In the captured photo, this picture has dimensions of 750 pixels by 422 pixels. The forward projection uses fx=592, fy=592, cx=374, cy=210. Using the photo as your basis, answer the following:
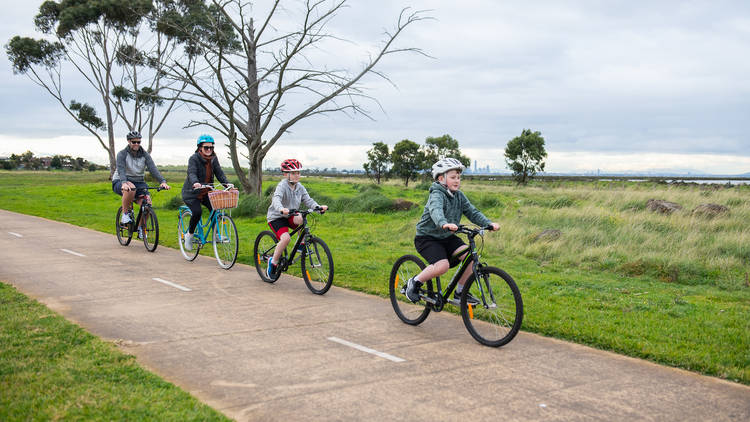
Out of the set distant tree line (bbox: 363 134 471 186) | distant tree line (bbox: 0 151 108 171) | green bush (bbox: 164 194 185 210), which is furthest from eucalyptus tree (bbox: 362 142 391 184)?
distant tree line (bbox: 0 151 108 171)

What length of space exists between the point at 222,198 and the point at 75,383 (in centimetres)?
576

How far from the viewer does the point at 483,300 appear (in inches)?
235

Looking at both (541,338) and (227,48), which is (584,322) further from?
(227,48)

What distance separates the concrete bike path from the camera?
428 centimetres

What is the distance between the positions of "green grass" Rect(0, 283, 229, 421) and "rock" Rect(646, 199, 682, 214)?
56.6ft

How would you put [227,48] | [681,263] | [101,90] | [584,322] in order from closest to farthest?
[584,322]
[681,263]
[227,48]
[101,90]

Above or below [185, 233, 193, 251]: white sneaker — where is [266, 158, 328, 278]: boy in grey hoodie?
above

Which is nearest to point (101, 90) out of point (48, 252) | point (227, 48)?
point (227, 48)

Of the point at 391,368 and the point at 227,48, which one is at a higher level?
the point at 227,48

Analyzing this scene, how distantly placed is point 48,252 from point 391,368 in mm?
9728

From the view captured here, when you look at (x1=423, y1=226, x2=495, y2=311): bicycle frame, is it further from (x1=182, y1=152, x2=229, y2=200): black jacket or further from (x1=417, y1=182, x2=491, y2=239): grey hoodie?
(x1=182, y1=152, x2=229, y2=200): black jacket

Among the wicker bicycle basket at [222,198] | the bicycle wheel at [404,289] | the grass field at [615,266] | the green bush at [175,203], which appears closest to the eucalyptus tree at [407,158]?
the green bush at [175,203]

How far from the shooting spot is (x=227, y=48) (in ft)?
72.0

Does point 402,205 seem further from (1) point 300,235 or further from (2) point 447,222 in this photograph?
(2) point 447,222
